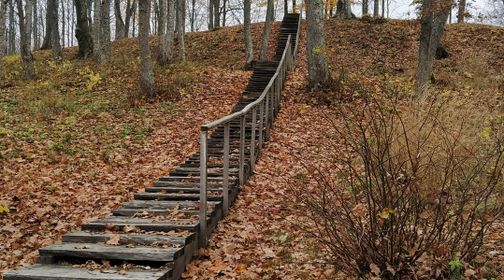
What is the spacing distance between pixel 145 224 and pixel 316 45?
399 inches

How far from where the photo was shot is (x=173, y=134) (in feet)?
37.6

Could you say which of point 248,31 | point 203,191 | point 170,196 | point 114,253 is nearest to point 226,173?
point 203,191

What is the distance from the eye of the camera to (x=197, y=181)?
24.1 ft

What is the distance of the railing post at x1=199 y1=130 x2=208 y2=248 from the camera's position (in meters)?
5.23

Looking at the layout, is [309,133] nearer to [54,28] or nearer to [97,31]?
[97,31]

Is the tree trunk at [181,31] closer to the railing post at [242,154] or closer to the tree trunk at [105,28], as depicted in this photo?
the tree trunk at [105,28]

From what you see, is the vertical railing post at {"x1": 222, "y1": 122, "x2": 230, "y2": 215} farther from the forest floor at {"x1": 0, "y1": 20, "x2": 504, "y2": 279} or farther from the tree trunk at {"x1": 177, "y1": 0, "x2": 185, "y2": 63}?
the tree trunk at {"x1": 177, "y1": 0, "x2": 185, "y2": 63}

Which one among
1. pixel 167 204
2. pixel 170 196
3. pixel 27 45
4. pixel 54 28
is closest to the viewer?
pixel 167 204

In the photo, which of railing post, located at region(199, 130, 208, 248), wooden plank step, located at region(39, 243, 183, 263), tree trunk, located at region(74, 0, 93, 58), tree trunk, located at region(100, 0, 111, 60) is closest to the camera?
wooden plank step, located at region(39, 243, 183, 263)

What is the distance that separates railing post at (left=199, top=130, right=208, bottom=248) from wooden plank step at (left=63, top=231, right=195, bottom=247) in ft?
1.19

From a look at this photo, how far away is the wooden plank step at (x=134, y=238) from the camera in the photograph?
191 inches

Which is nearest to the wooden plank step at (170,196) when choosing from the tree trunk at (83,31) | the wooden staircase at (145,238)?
the wooden staircase at (145,238)

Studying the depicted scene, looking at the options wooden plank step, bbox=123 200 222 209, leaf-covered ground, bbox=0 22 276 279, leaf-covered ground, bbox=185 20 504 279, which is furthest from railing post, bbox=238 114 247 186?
leaf-covered ground, bbox=0 22 276 279

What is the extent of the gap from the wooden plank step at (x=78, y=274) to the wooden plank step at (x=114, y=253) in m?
0.18
